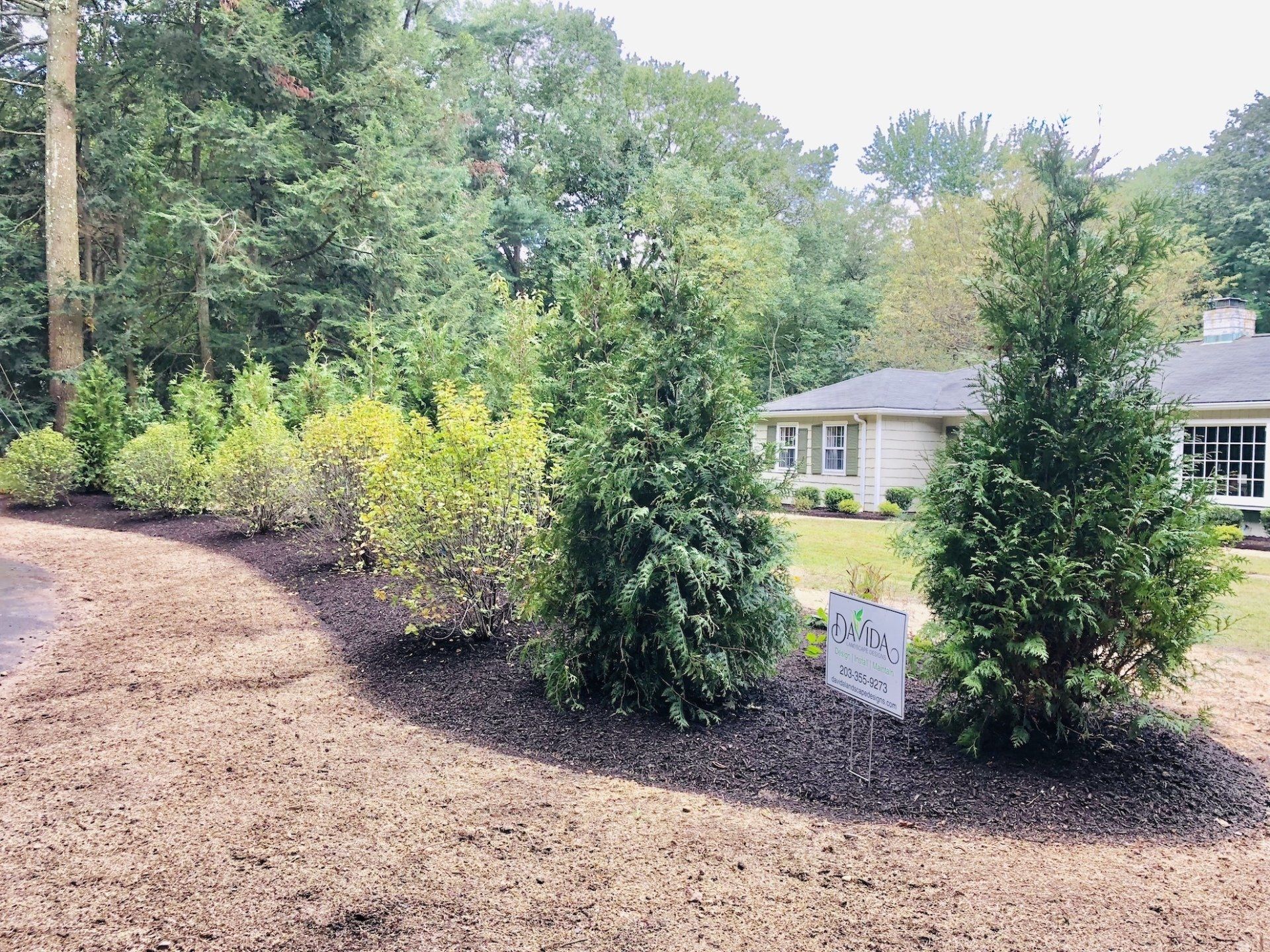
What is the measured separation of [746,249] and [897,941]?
2624 cm

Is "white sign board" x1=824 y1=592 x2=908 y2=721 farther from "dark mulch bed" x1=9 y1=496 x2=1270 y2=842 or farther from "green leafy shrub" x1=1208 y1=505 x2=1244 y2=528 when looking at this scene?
"green leafy shrub" x1=1208 y1=505 x2=1244 y2=528

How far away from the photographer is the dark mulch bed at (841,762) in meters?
3.13

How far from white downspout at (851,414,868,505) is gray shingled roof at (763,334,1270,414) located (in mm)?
475

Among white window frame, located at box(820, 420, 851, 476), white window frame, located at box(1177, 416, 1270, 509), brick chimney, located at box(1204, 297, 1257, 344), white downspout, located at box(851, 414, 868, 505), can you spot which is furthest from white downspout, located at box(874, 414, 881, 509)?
brick chimney, located at box(1204, 297, 1257, 344)

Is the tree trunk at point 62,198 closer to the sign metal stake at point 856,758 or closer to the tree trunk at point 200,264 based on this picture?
the tree trunk at point 200,264

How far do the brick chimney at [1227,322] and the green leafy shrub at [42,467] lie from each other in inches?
821

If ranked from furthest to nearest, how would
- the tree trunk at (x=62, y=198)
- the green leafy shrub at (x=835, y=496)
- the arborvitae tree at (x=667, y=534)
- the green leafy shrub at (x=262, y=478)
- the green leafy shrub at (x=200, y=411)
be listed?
1. the green leafy shrub at (x=835, y=496)
2. the tree trunk at (x=62, y=198)
3. the green leafy shrub at (x=200, y=411)
4. the green leafy shrub at (x=262, y=478)
5. the arborvitae tree at (x=667, y=534)

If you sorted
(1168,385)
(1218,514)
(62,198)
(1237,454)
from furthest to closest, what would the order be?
(62,198) < (1168,385) < (1237,454) < (1218,514)

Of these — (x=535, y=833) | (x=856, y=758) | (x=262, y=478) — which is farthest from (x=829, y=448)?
(x=535, y=833)

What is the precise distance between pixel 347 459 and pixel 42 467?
29.4 ft

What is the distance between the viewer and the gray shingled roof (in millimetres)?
12594

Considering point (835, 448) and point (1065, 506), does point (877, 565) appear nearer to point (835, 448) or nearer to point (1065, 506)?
point (1065, 506)

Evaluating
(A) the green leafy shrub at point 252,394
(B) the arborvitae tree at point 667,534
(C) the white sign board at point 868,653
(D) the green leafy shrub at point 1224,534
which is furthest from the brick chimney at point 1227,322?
(A) the green leafy shrub at point 252,394

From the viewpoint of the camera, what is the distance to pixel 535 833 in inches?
113
